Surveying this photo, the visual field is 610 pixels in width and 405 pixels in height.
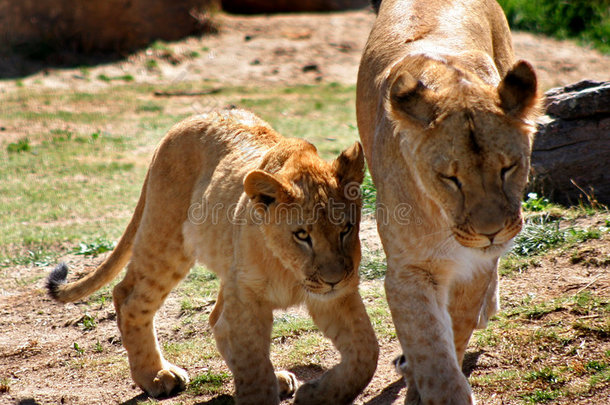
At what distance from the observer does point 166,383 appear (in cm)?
445

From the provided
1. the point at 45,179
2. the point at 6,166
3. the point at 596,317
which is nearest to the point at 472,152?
the point at 596,317

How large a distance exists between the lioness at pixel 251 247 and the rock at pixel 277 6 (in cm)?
1339

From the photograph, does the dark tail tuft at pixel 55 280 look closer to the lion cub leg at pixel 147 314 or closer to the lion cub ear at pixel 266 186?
the lion cub leg at pixel 147 314

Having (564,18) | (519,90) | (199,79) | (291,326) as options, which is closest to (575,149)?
(291,326)

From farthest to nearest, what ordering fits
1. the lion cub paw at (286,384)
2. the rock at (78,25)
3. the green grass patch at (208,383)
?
the rock at (78,25)
the green grass patch at (208,383)
the lion cub paw at (286,384)

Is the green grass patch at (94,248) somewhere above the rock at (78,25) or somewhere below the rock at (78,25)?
below

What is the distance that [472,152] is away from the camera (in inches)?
121

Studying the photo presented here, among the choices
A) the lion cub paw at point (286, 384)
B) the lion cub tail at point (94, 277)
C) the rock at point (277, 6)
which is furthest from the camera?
the rock at point (277, 6)

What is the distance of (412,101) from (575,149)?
10.2ft

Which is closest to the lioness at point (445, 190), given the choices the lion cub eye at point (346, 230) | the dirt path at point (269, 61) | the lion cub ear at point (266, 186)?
the lion cub eye at point (346, 230)

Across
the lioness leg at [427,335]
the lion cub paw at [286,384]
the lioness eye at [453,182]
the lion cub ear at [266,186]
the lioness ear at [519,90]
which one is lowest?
the lion cub paw at [286,384]

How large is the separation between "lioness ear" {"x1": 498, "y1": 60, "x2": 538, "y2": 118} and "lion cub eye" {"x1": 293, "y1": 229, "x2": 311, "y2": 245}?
1.04 m

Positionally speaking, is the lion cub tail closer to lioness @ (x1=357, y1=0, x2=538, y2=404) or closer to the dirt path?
lioness @ (x1=357, y1=0, x2=538, y2=404)

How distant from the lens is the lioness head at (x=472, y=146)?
3.07 m
